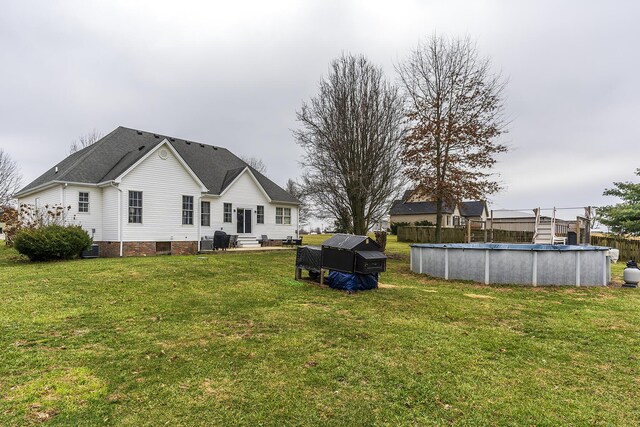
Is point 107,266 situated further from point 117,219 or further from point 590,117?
point 590,117

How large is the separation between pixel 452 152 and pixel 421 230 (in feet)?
53.6

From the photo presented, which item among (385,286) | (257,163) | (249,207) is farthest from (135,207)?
(257,163)

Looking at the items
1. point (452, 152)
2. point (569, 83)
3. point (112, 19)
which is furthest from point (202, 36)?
point (569, 83)

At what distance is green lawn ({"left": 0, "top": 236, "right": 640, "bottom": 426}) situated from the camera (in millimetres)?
3338

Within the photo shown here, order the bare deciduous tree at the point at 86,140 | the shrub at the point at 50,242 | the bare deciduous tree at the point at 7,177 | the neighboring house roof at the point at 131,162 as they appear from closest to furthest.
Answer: the shrub at the point at 50,242 < the neighboring house roof at the point at 131,162 < the bare deciduous tree at the point at 7,177 < the bare deciduous tree at the point at 86,140

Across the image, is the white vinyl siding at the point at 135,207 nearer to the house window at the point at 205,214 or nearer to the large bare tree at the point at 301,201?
the house window at the point at 205,214

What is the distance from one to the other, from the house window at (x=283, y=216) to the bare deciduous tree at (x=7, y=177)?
104ft

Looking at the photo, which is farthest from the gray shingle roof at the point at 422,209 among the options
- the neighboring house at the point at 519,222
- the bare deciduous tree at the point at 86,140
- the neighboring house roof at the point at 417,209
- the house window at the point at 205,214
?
the bare deciduous tree at the point at 86,140

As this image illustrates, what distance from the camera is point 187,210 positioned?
770 inches

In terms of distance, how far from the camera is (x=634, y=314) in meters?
7.43

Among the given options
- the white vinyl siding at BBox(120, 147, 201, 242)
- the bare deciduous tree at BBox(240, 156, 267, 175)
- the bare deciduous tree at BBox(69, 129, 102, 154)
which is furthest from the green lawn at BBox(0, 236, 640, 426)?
the bare deciduous tree at BBox(240, 156, 267, 175)

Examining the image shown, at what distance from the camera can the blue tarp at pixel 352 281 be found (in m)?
9.26

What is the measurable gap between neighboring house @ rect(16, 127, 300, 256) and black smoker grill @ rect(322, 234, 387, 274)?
39.4 feet

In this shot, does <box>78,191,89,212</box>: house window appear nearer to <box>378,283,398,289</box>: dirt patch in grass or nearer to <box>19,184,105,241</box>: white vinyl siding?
<box>19,184,105,241</box>: white vinyl siding
